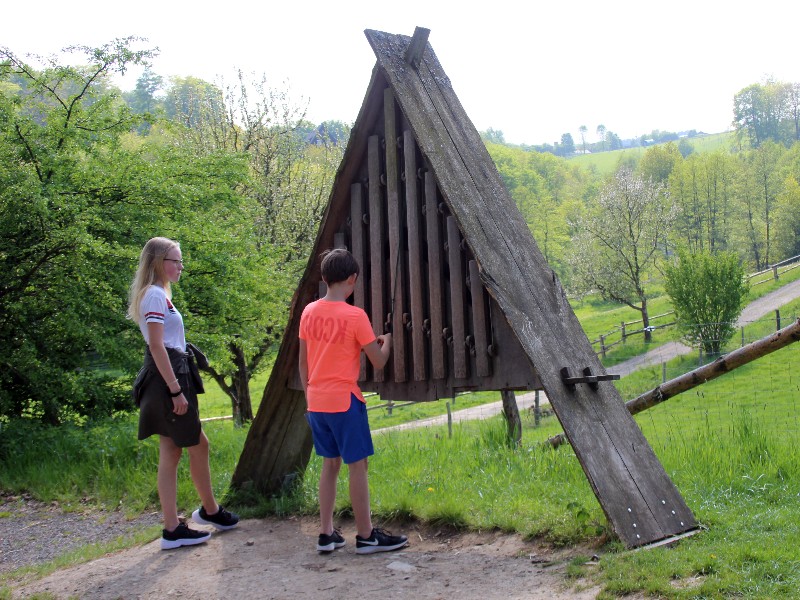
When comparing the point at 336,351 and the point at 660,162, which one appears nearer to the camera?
the point at 336,351

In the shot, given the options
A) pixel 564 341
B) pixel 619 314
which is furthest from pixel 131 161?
pixel 619 314

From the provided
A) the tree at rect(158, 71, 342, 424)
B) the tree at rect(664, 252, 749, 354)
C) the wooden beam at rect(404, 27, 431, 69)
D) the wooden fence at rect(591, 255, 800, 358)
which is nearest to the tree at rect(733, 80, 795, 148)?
Result: the wooden fence at rect(591, 255, 800, 358)

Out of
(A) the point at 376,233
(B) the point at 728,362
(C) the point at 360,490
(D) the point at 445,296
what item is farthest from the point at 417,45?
(B) the point at 728,362

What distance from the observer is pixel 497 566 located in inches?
176

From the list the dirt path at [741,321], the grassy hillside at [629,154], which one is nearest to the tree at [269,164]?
the dirt path at [741,321]

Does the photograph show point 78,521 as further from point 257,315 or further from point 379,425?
point 379,425

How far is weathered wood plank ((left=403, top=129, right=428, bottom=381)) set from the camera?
5469mm

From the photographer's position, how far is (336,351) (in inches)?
190

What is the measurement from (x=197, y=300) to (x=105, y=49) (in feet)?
12.0

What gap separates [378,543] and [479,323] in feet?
4.64

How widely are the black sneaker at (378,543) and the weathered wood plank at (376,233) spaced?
1.14 m

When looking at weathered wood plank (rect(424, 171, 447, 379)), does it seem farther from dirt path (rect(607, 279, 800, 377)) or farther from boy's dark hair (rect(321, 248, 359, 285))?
dirt path (rect(607, 279, 800, 377))

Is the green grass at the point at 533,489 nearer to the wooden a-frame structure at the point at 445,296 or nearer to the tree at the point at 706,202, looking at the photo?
the wooden a-frame structure at the point at 445,296

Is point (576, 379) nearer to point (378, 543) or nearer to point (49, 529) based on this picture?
point (378, 543)
